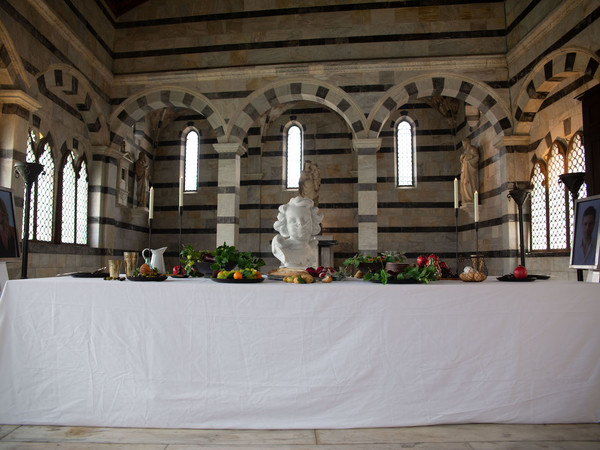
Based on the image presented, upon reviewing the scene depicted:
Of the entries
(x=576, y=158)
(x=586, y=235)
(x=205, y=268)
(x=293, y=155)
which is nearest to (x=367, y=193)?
(x=576, y=158)

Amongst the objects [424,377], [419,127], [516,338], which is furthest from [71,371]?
[419,127]

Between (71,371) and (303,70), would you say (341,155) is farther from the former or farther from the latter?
(71,371)

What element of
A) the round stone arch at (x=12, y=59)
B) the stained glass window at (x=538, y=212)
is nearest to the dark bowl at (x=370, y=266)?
the round stone arch at (x=12, y=59)

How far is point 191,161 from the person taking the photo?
14.7m

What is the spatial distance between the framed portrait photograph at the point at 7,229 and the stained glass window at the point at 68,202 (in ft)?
17.4

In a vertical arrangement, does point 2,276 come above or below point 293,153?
below

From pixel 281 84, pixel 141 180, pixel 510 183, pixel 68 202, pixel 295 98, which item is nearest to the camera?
pixel 510 183

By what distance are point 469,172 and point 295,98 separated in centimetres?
509

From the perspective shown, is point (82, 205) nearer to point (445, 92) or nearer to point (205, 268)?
point (205, 268)

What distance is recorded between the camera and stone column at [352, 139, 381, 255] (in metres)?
9.95

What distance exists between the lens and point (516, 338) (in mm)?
3168

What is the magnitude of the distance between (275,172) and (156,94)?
453 centimetres

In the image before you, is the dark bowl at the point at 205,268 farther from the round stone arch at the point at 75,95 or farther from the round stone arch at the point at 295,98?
the round stone arch at the point at 295,98

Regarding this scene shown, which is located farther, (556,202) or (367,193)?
(367,193)
